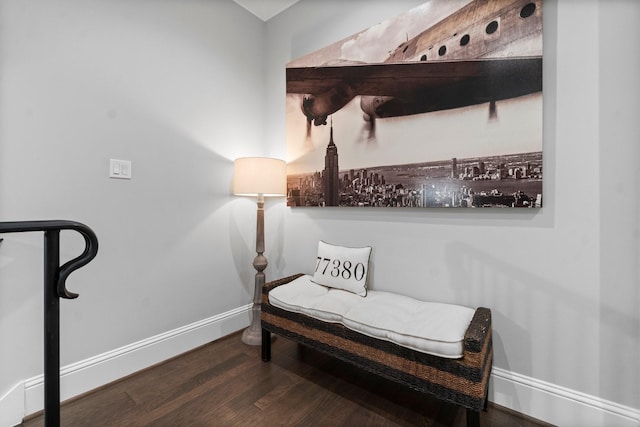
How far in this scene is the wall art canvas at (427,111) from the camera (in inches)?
57.8

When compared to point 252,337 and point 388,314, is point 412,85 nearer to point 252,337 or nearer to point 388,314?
point 388,314

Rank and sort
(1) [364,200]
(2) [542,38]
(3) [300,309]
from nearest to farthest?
(2) [542,38], (3) [300,309], (1) [364,200]

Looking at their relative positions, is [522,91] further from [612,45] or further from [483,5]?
[483,5]

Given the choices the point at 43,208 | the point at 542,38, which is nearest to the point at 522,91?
the point at 542,38

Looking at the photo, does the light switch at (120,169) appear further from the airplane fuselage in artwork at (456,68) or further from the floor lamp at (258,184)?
the airplane fuselage in artwork at (456,68)

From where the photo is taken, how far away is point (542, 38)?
4.64 feet

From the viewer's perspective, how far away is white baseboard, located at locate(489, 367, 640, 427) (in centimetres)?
129

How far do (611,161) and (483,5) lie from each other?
3.41 feet

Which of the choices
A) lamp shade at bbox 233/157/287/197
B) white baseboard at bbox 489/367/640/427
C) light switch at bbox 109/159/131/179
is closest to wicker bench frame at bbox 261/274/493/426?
white baseboard at bbox 489/367/640/427

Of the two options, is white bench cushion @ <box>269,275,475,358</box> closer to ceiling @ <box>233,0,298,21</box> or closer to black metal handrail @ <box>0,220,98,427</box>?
black metal handrail @ <box>0,220,98,427</box>

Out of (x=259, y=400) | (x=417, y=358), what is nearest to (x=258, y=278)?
(x=259, y=400)

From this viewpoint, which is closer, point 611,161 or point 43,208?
point 611,161

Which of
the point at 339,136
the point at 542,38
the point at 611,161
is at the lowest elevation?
the point at 611,161

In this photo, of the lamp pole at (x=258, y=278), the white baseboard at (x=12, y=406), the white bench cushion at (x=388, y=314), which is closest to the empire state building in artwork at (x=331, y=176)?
the lamp pole at (x=258, y=278)
